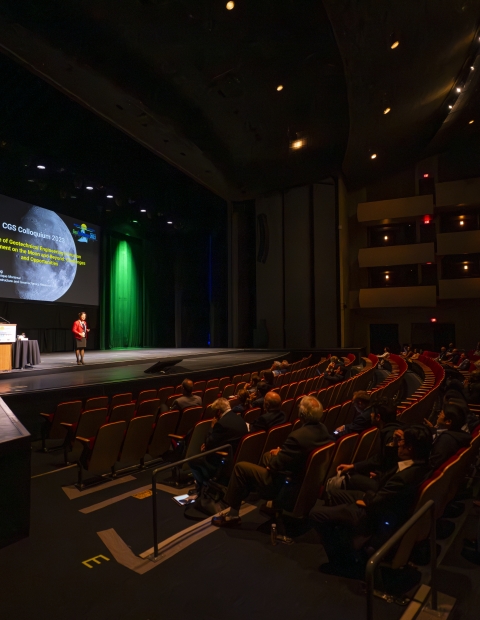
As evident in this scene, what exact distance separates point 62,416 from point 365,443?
3.46m

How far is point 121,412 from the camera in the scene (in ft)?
16.2

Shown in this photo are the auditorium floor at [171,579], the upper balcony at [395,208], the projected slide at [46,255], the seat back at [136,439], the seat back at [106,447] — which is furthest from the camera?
the upper balcony at [395,208]

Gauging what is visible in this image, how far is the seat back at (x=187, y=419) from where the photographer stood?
15.3 ft

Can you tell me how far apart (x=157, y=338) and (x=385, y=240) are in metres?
10.9

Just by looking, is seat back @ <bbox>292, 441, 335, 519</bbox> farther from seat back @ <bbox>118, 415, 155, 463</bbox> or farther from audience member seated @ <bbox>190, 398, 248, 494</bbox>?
→ seat back @ <bbox>118, 415, 155, 463</bbox>

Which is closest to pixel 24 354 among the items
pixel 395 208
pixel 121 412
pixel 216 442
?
pixel 121 412

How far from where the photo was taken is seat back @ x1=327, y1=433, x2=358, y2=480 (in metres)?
3.12

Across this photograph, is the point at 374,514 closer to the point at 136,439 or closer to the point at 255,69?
the point at 136,439

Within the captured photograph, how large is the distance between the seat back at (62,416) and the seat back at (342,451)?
3.30 m

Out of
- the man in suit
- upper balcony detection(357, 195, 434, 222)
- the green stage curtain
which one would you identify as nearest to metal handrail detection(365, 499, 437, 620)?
the man in suit

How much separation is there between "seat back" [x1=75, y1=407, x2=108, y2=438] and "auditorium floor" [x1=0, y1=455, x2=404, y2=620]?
1406 millimetres

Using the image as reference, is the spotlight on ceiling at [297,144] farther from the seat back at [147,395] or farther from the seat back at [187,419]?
the seat back at [187,419]

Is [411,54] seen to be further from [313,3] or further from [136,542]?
[136,542]

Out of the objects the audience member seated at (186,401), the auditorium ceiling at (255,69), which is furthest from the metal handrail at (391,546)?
the auditorium ceiling at (255,69)
